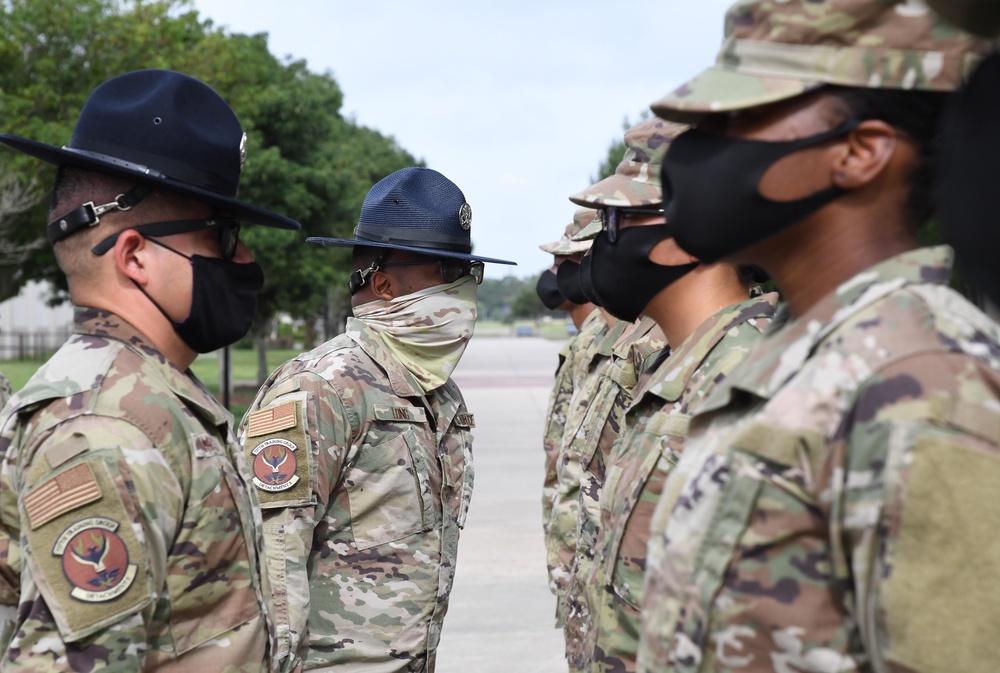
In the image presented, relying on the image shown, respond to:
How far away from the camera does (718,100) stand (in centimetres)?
154

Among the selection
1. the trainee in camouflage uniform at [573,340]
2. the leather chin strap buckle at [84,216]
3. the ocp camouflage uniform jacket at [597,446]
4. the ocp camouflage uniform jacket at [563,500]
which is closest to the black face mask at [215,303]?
the leather chin strap buckle at [84,216]

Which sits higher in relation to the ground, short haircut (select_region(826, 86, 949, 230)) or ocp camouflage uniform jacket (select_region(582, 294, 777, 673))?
short haircut (select_region(826, 86, 949, 230))

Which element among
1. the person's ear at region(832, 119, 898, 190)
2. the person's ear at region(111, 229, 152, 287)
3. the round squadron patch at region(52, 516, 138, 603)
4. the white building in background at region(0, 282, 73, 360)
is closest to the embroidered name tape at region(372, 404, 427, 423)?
the person's ear at region(111, 229, 152, 287)

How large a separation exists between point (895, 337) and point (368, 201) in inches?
112

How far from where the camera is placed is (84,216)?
2.26m

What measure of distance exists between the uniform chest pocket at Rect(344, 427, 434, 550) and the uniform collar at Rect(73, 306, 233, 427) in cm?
116

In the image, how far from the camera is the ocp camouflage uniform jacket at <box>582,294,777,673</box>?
257cm

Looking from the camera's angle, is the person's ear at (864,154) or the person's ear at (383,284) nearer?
the person's ear at (864,154)

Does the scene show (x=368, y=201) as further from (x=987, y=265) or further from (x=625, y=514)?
(x=987, y=265)

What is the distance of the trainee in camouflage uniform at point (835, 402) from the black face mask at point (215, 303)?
1221 mm

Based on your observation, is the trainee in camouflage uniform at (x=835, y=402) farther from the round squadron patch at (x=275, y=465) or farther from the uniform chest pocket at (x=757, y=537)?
the round squadron patch at (x=275, y=465)

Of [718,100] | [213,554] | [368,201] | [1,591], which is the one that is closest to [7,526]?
[1,591]

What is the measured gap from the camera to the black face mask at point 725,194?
1564mm

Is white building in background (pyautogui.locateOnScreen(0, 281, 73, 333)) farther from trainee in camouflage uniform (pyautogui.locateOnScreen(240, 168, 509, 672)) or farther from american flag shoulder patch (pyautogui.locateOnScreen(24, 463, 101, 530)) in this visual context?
american flag shoulder patch (pyautogui.locateOnScreen(24, 463, 101, 530))
